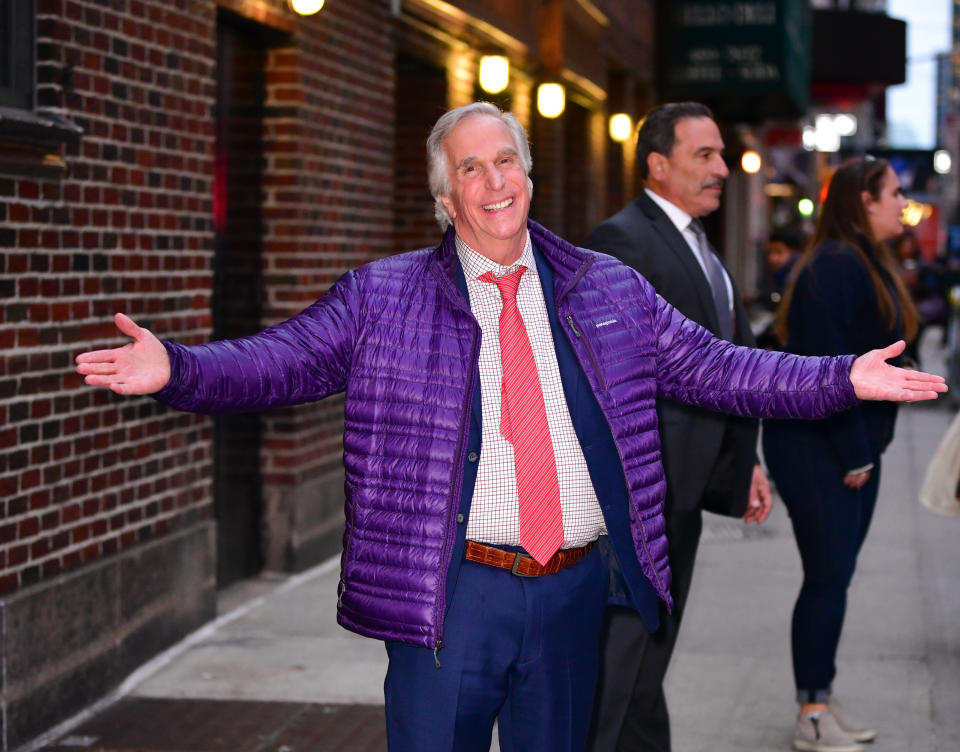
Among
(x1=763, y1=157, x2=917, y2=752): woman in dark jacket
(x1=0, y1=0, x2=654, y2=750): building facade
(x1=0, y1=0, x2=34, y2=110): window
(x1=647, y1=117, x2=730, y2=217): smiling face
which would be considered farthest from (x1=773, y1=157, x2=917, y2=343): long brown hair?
(x1=0, y1=0, x2=34, y2=110): window

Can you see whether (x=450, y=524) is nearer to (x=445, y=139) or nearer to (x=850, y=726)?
(x=445, y=139)

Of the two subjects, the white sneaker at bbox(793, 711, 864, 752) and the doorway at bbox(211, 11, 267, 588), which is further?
the doorway at bbox(211, 11, 267, 588)

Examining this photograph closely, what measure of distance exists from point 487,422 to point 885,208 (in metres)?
2.99

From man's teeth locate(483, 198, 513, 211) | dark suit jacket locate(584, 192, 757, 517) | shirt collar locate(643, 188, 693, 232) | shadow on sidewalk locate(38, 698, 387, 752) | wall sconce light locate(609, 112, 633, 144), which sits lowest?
shadow on sidewalk locate(38, 698, 387, 752)

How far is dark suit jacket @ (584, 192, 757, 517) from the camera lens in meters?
4.92

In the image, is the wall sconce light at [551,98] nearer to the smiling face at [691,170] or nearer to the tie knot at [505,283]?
the smiling face at [691,170]

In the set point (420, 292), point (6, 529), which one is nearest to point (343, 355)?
point (420, 292)

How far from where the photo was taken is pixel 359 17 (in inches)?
368

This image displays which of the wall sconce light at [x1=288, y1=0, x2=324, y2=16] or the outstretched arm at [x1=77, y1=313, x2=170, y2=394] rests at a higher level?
the wall sconce light at [x1=288, y1=0, x2=324, y2=16]

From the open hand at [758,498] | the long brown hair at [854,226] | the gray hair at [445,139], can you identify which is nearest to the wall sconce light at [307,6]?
the long brown hair at [854,226]

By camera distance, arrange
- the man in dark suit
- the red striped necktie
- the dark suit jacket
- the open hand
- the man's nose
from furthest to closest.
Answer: the open hand < the dark suit jacket < the man in dark suit < the man's nose < the red striped necktie

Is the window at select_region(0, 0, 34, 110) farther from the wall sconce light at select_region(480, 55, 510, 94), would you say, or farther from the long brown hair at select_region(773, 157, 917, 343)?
the wall sconce light at select_region(480, 55, 510, 94)

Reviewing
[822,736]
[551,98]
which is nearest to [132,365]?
[822,736]

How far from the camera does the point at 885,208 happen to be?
5965 millimetres
